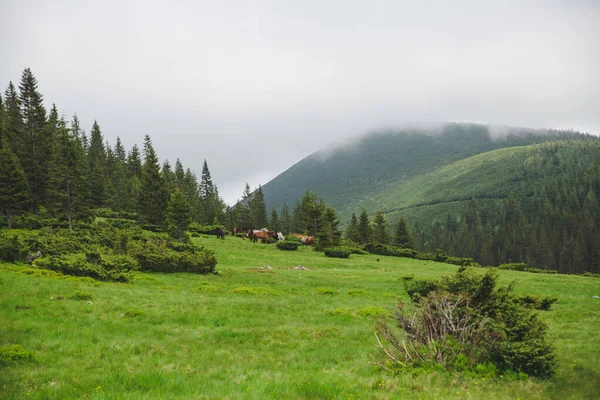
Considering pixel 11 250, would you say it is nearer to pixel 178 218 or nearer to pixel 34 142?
pixel 178 218

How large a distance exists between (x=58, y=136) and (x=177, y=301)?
83006 mm

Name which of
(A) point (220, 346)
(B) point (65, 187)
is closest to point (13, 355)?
(A) point (220, 346)

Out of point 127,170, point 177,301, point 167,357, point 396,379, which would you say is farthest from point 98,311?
point 127,170

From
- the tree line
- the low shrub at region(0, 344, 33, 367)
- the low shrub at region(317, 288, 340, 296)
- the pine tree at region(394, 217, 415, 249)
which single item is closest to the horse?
the tree line

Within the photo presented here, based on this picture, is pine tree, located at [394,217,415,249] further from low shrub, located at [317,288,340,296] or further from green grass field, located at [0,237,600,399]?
low shrub, located at [317,288,340,296]

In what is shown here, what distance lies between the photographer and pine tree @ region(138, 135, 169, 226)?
207 feet

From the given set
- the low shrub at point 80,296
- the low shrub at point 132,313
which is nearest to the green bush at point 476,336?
the low shrub at point 132,313

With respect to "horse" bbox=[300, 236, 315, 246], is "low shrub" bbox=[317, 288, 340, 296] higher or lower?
lower

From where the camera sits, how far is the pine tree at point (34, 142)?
5600 cm

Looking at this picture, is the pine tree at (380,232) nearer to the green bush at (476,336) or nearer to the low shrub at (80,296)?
the low shrub at (80,296)

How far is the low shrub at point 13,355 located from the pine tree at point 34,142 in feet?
180

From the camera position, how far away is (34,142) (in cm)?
6038

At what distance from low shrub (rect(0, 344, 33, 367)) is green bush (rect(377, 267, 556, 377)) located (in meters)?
10.6

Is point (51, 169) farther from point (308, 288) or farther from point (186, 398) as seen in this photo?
point (186, 398)
